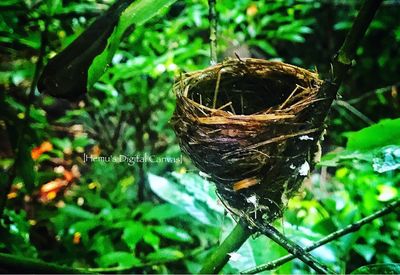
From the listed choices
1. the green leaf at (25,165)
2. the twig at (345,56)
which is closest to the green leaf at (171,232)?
the green leaf at (25,165)

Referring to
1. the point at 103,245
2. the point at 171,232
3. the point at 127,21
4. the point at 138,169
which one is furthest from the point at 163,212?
the point at 127,21

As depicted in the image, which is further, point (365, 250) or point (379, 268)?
point (365, 250)

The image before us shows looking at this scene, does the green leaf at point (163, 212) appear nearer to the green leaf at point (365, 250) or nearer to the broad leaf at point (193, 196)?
the broad leaf at point (193, 196)

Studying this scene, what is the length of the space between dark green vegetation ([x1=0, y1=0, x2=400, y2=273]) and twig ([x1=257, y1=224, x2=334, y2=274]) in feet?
0.30

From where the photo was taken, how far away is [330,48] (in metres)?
2.35

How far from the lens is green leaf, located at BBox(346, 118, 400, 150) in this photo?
52 centimetres

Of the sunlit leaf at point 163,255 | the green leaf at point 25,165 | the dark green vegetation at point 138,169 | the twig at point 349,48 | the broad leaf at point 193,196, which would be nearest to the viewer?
the twig at point 349,48

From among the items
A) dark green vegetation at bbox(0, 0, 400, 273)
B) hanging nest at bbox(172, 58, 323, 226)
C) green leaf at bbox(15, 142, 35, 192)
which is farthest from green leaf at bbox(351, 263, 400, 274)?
green leaf at bbox(15, 142, 35, 192)

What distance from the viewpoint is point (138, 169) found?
1.27m

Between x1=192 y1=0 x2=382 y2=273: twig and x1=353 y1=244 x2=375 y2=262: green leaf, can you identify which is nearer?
x1=192 y1=0 x2=382 y2=273: twig

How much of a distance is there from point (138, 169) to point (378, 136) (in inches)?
33.7

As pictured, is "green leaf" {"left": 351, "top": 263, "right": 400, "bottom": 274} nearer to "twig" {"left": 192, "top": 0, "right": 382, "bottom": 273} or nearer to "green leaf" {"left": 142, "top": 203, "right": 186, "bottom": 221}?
"twig" {"left": 192, "top": 0, "right": 382, "bottom": 273}

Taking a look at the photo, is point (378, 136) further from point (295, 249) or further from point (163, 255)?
point (163, 255)

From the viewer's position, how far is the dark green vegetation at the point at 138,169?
76 centimetres
